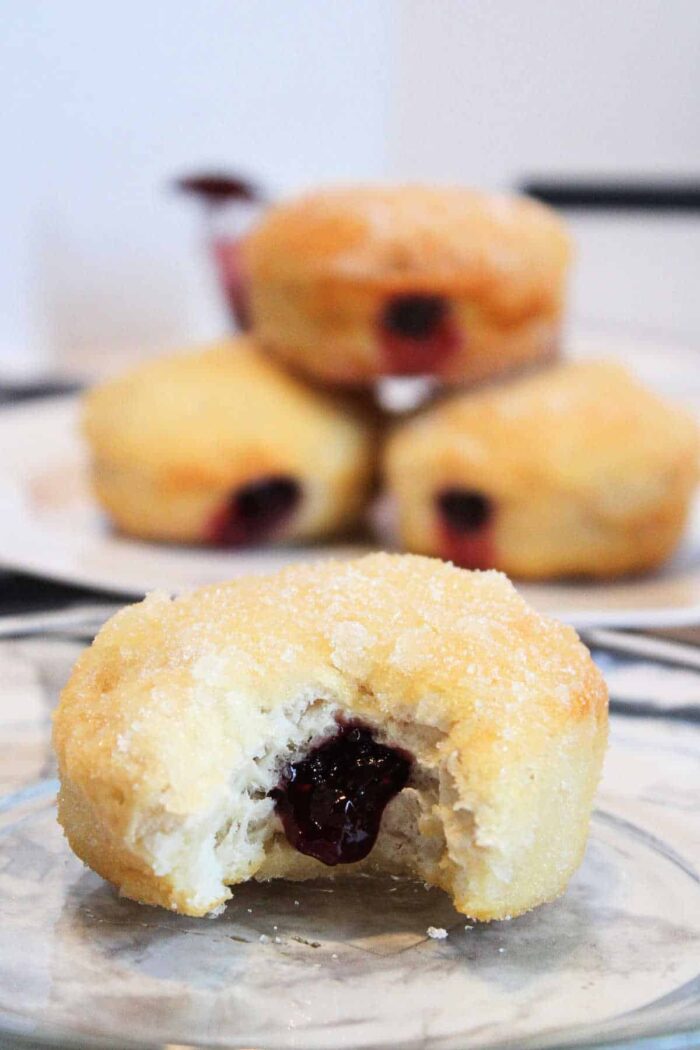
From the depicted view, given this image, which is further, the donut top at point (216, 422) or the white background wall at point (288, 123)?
the white background wall at point (288, 123)

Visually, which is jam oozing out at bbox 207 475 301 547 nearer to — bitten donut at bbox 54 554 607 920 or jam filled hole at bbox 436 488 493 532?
jam filled hole at bbox 436 488 493 532

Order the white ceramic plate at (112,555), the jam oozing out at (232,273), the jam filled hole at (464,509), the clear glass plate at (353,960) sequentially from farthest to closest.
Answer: the jam oozing out at (232,273) < the jam filled hole at (464,509) < the white ceramic plate at (112,555) < the clear glass plate at (353,960)

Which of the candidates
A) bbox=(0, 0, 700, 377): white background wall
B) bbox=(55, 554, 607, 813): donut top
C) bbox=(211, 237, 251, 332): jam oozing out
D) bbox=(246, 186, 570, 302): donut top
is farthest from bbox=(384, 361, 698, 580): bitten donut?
bbox=(0, 0, 700, 377): white background wall

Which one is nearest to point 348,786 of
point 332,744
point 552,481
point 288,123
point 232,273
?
point 332,744

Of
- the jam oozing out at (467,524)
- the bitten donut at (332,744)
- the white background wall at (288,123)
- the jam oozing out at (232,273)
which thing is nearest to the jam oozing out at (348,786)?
the bitten donut at (332,744)

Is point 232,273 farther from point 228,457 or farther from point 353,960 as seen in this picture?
point 353,960

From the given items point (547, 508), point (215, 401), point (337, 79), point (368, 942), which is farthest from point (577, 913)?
point (337, 79)

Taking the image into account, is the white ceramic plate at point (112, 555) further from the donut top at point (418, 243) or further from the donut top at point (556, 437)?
the donut top at point (418, 243)
